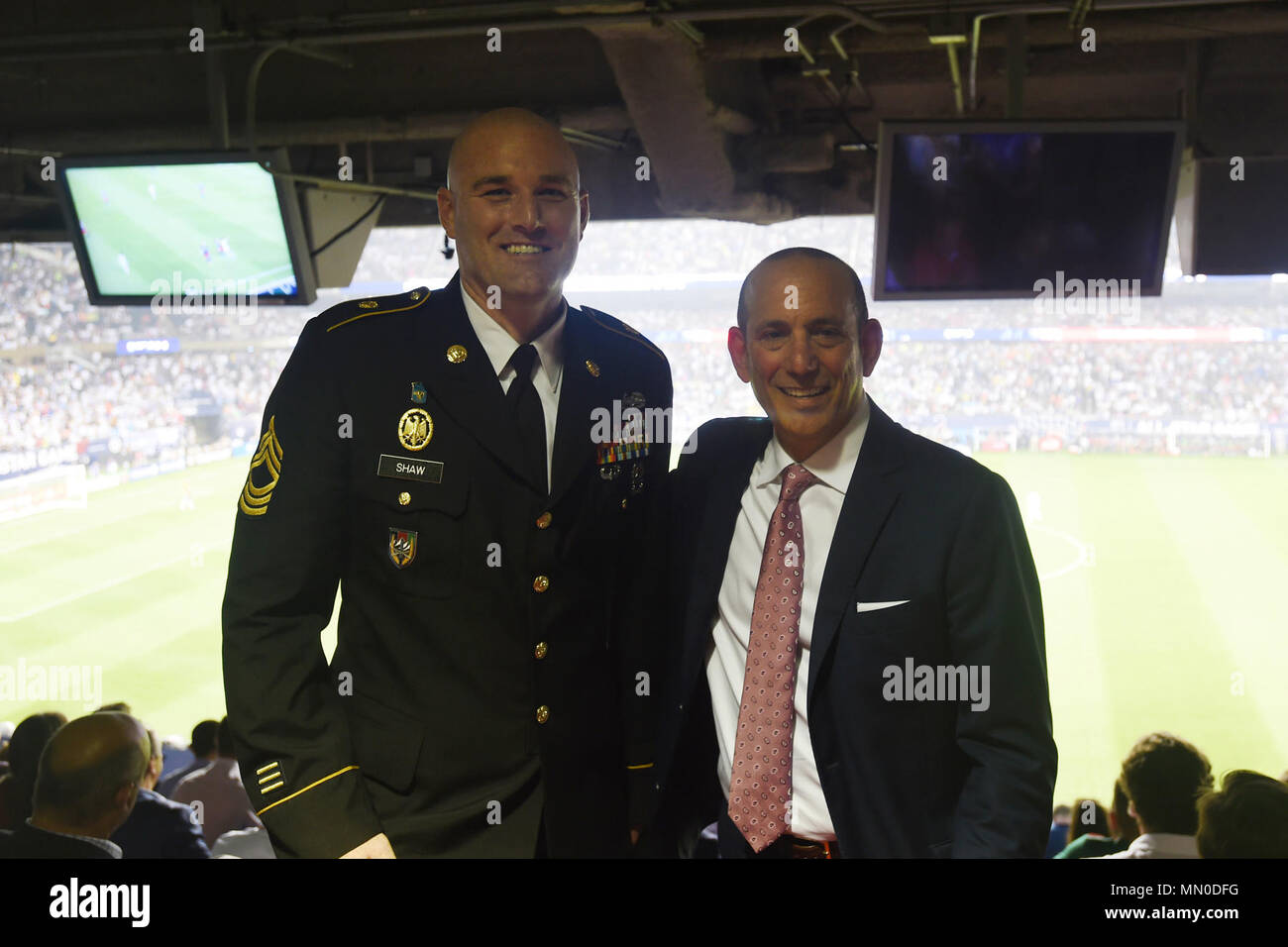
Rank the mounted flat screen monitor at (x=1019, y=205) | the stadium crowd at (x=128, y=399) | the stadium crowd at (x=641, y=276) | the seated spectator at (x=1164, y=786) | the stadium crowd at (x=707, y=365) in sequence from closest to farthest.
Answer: the seated spectator at (x=1164, y=786)
the mounted flat screen monitor at (x=1019, y=205)
the stadium crowd at (x=128, y=399)
the stadium crowd at (x=641, y=276)
the stadium crowd at (x=707, y=365)

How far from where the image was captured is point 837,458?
190 centimetres

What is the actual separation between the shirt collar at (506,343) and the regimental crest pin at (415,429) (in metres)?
0.14

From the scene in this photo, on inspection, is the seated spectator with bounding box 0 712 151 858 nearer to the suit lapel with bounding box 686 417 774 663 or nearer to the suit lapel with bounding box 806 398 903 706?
the suit lapel with bounding box 686 417 774 663

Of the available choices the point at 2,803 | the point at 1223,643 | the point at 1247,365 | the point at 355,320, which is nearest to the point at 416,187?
the point at 2,803

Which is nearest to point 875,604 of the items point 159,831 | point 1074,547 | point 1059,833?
point 159,831

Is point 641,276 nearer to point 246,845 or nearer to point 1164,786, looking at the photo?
point 246,845

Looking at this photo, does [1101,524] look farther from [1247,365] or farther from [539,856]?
[539,856]

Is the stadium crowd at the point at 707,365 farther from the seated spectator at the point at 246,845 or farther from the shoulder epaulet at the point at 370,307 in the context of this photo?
the shoulder epaulet at the point at 370,307

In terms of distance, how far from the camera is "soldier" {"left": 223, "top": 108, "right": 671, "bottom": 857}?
1.75 m

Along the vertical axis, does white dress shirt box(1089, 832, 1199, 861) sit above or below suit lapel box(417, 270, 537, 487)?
below

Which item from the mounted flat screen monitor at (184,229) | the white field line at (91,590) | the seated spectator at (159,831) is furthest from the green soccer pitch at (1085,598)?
the seated spectator at (159,831)

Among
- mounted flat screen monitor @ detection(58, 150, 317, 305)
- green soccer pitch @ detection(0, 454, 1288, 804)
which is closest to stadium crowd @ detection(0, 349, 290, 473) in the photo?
green soccer pitch @ detection(0, 454, 1288, 804)

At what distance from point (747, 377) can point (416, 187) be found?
4.62 m

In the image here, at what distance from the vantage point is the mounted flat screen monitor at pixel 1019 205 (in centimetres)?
378
